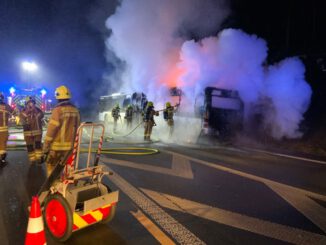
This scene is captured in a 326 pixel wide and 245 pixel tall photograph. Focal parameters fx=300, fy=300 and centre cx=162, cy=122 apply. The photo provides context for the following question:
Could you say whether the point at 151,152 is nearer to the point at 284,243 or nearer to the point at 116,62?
the point at 284,243

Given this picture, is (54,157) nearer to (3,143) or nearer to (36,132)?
(3,143)

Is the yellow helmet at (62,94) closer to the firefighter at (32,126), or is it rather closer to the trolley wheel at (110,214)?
the trolley wheel at (110,214)

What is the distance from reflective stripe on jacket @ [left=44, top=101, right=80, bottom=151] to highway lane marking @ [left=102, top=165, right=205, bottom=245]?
4.74 ft

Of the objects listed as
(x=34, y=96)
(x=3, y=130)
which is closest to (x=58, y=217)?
(x=3, y=130)

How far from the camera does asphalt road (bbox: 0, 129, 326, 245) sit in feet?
12.0

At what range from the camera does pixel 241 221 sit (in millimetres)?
4180

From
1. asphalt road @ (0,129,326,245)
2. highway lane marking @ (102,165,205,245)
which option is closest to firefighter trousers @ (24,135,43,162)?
asphalt road @ (0,129,326,245)

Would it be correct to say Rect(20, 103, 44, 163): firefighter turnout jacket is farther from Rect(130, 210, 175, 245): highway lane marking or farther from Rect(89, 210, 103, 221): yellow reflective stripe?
Rect(89, 210, 103, 221): yellow reflective stripe

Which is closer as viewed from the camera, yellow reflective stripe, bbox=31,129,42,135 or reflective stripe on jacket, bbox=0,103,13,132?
reflective stripe on jacket, bbox=0,103,13,132

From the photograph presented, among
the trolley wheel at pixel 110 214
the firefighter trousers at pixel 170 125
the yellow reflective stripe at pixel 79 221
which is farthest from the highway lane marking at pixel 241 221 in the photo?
the firefighter trousers at pixel 170 125

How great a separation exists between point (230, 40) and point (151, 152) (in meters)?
7.99

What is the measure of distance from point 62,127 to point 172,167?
3751mm

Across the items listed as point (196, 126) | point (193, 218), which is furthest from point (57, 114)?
point (196, 126)

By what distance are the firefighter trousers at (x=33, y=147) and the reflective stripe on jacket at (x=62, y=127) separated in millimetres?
3366
